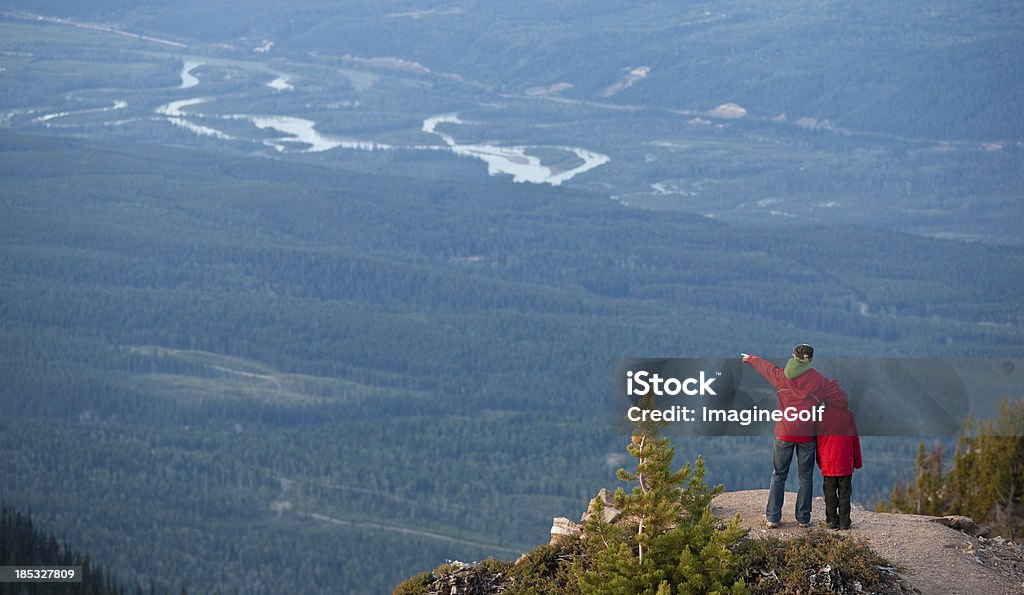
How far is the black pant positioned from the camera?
21.3 m

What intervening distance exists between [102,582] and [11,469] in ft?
107

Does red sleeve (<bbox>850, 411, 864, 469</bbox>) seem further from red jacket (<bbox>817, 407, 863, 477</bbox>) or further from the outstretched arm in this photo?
the outstretched arm

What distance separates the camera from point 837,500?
2153 centimetres

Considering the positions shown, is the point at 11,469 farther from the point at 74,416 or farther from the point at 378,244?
the point at 378,244

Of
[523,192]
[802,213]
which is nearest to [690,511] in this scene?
[523,192]

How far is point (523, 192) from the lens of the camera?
180750mm

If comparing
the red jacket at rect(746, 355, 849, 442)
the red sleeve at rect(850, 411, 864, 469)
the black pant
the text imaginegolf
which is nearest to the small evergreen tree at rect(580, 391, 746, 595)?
the text imaginegolf

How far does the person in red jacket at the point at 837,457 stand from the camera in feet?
68.3

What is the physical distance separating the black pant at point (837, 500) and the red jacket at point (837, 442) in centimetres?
16

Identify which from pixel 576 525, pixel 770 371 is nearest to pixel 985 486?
pixel 576 525

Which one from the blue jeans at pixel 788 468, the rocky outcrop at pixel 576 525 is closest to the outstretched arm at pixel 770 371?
the blue jeans at pixel 788 468

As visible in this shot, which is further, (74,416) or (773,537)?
(74,416)

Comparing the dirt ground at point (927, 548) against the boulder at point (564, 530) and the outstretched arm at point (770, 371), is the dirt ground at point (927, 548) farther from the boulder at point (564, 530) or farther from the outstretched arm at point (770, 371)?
the outstretched arm at point (770, 371)

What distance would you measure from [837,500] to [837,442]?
3.20 ft
